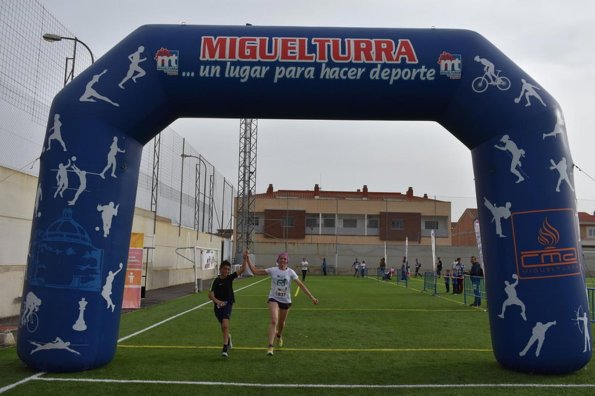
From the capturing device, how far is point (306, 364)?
8.03 metres

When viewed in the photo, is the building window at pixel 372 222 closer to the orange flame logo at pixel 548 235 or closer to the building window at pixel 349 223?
the building window at pixel 349 223

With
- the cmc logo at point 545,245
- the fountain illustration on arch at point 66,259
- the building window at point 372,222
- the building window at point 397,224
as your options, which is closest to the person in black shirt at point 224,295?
the fountain illustration on arch at point 66,259

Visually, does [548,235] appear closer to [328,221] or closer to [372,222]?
[328,221]

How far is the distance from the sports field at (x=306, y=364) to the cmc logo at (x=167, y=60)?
4334 millimetres

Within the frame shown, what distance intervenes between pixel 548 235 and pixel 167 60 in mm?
5965

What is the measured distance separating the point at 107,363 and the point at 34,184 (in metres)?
9.09

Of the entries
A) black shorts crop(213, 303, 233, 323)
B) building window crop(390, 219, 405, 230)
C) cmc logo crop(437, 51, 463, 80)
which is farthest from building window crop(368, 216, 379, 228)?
cmc logo crop(437, 51, 463, 80)

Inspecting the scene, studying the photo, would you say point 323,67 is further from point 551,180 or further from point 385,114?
point 551,180

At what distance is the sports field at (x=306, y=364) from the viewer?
650cm

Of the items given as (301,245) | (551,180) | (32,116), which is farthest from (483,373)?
(301,245)

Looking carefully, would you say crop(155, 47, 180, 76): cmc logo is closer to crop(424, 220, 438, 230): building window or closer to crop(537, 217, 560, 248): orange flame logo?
crop(537, 217, 560, 248): orange flame logo

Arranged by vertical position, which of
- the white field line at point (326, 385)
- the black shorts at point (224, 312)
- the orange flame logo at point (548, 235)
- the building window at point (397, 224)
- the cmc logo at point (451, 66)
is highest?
the building window at point (397, 224)

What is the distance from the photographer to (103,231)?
7.48 m

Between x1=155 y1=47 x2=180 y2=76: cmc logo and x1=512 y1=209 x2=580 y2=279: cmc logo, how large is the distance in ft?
17.7
